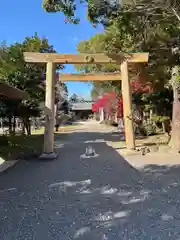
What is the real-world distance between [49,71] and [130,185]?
17.7 feet

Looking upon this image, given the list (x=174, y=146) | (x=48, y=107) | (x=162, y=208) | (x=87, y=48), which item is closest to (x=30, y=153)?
(x=48, y=107)

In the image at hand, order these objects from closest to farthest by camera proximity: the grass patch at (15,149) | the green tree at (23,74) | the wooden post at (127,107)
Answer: the grass patch at (15,149), the wooden post at (127,107), the green tree at (23,74)

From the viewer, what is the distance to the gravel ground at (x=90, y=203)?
3.29m

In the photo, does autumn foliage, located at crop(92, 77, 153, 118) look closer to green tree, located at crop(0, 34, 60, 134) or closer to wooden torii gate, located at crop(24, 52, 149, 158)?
wooden torii gate, located at crop(24, 52, 149, 158)

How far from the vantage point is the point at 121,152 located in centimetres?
988

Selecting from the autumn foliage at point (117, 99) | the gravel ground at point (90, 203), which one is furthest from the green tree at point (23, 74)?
the gravel ground at point (90, 203)

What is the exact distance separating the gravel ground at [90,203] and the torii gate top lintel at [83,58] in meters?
3.90

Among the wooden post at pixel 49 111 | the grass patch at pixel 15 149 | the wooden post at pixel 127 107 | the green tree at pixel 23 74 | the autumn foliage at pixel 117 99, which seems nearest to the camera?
the wooden post at pixel 49 111

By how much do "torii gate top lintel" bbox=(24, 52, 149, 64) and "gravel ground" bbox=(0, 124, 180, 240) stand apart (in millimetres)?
3898

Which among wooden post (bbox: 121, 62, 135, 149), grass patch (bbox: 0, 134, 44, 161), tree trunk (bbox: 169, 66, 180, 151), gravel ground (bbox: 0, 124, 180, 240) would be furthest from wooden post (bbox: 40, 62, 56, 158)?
tree trunk (bbox: 169, 66, 180, 151)

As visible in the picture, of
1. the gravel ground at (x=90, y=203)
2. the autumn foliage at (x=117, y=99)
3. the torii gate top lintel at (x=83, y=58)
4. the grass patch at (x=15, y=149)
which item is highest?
the torii gate top lintel at (x=83, y=58)

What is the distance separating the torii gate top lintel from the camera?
30.4 feet

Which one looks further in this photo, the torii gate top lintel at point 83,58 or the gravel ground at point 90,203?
the torii gate top lintel at point 83,58

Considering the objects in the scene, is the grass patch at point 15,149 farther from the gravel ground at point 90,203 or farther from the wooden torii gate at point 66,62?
the gravel ground at point 90,203
